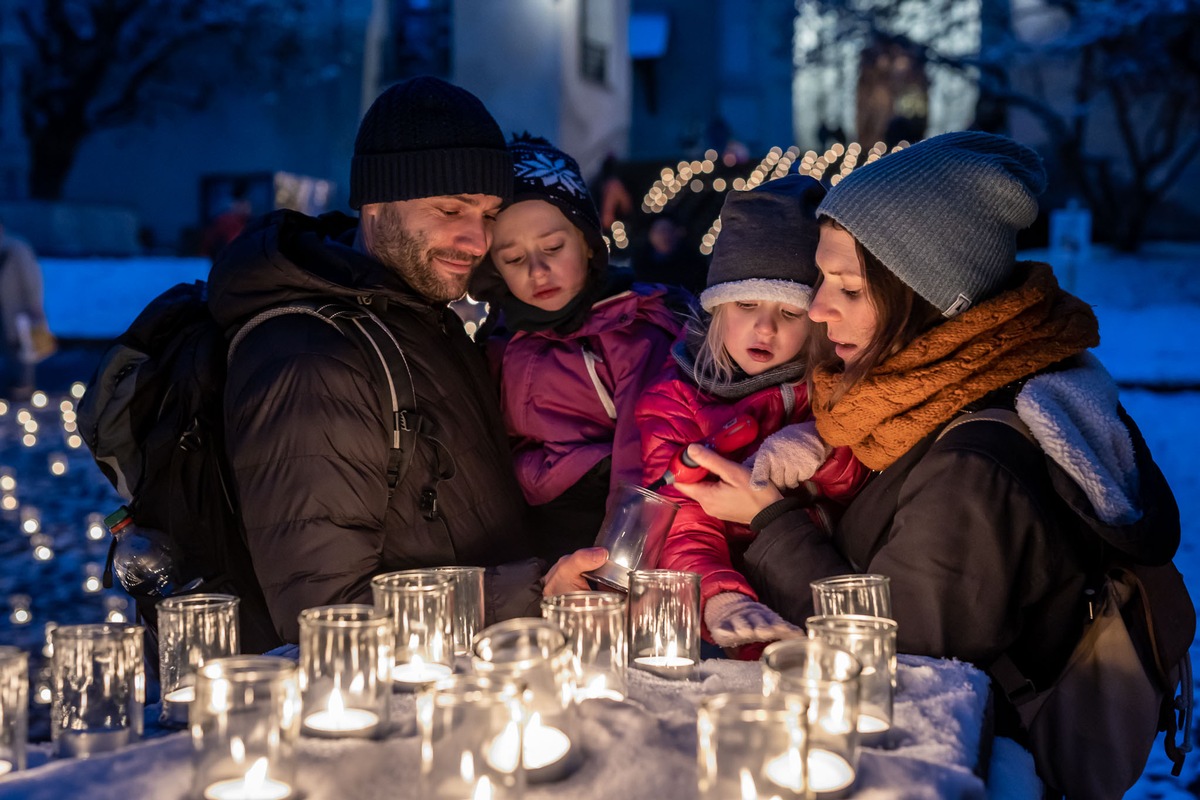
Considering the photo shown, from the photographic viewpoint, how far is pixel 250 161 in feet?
100.0

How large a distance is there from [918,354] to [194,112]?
31028mm

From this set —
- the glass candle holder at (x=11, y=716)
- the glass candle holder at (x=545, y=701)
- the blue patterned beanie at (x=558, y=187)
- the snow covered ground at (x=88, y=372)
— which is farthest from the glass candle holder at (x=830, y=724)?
the snow covered ground at (x=88, y=372)

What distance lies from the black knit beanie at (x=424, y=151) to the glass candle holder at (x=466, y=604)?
1.23 metres

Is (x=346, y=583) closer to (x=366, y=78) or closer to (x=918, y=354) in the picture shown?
(x=918, y=354)

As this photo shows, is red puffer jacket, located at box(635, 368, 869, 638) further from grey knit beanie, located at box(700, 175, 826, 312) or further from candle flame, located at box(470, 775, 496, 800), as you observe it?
candle flame, located at box(470, 775, 496, 800)

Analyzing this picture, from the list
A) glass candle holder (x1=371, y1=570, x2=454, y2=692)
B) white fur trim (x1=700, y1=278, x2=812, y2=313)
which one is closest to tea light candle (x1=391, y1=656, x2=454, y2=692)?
glass candle holder (x1=371, y1=570, x2=454, y2=692)

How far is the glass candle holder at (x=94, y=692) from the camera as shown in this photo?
5.98 feet

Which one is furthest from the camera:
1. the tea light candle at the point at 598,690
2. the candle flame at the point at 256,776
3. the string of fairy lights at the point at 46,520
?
the string of fairy lights at the point at 46,520

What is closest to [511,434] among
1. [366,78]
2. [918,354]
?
[918,354]

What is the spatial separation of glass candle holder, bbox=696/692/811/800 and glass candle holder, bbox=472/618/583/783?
26 centimetres

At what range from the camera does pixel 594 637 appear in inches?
78.2

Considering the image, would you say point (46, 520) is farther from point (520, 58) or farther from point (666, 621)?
point (520, 58)

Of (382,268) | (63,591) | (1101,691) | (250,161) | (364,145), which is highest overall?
(250,161)

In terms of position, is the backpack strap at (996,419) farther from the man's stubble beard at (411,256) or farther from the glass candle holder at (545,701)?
the man's stubble beard at (411,256)
